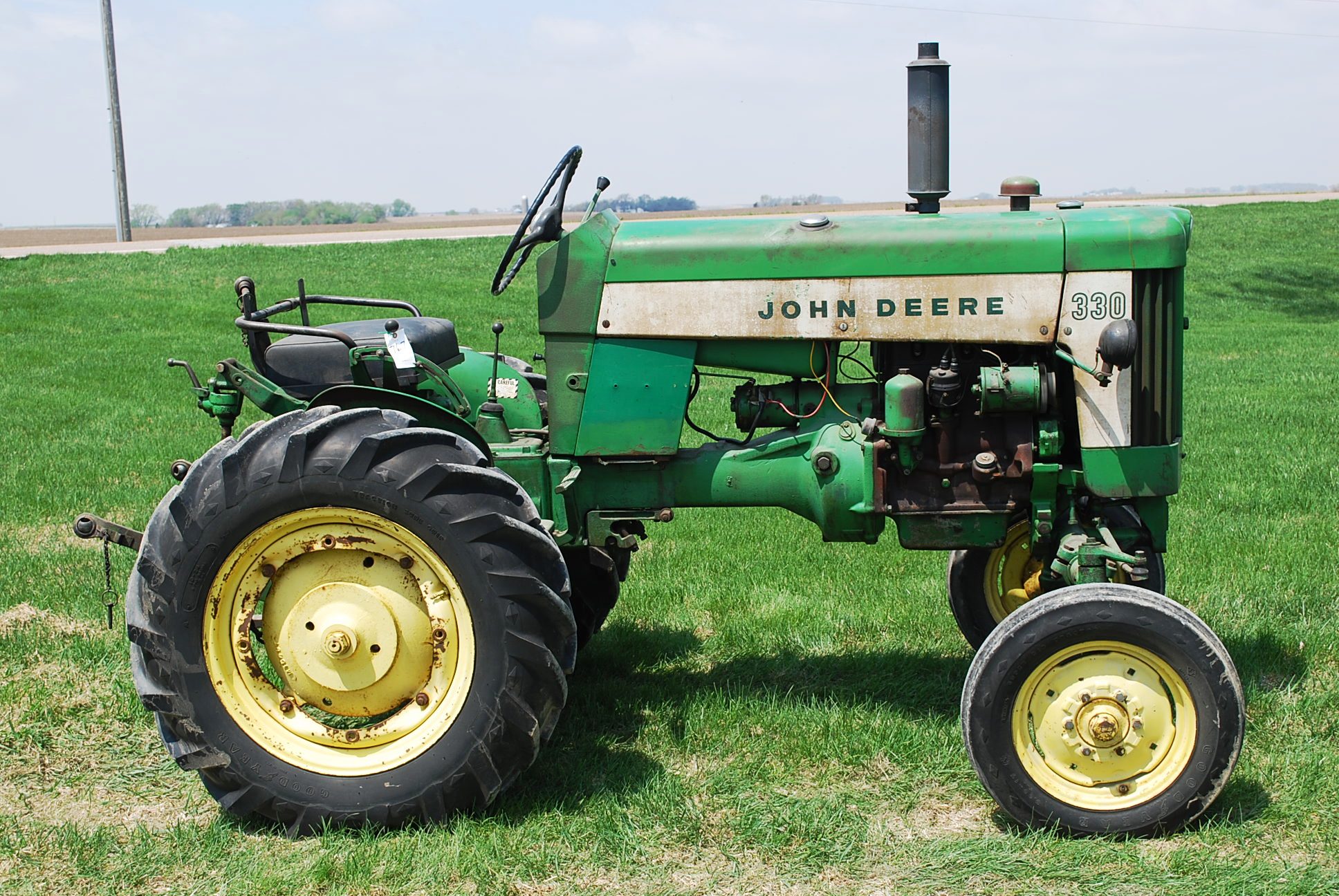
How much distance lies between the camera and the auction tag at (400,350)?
4422 mm

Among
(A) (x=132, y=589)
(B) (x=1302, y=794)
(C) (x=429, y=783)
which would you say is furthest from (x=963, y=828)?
(A) (x=132, y=589)

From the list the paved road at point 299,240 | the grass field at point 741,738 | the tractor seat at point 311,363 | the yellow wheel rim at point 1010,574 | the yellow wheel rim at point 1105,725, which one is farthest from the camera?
the paved road at point 299,240

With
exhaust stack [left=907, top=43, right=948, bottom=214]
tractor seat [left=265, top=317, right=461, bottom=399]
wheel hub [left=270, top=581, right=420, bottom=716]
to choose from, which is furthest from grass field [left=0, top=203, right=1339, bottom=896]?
exhaust stack [left=907, top=43, right=948, bottom=214]

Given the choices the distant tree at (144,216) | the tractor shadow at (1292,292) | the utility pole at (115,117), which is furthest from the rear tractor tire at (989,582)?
the distant tree at (144,216)

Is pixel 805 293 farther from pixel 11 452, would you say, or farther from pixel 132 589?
pixel 11 452

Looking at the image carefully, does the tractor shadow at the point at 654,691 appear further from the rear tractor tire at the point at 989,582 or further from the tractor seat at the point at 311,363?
the tractor seat at the point at 311,363

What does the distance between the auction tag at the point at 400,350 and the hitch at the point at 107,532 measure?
1005mm

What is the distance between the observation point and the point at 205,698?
153 inches

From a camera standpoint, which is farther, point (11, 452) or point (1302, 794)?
point (11, 452)

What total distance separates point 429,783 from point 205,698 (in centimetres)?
73

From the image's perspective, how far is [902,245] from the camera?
416 cm

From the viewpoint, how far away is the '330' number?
408cm

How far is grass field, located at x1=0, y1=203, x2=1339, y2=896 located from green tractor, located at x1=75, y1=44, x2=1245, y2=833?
220 millimetres

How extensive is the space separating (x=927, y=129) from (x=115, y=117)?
24.7 meters
